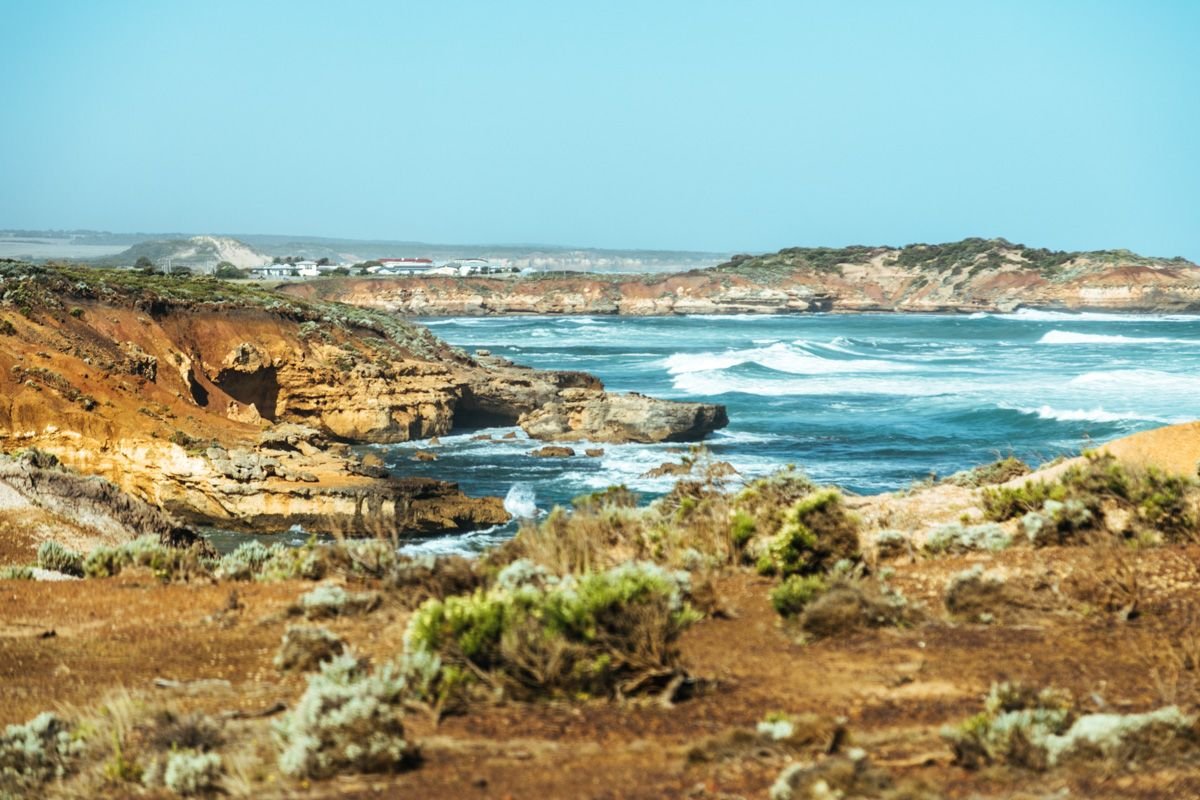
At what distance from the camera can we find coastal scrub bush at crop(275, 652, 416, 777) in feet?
19.3

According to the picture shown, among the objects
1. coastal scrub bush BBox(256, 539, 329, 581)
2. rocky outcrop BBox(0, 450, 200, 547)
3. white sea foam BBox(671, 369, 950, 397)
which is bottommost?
white sea foam BBox(671, 369, 950, 397)

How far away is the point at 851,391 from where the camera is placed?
51.2 metres

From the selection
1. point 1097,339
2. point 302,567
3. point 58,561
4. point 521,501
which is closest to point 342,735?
point 302,567

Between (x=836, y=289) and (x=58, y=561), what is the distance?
374ft

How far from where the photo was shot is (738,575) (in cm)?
1028

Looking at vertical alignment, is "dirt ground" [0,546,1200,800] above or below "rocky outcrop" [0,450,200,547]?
above

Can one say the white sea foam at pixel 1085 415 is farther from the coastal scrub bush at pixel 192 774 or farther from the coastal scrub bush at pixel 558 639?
the coastal scrub bush at pixel 192 774

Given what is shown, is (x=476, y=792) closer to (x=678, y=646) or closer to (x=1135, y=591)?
(x=678, y=646)

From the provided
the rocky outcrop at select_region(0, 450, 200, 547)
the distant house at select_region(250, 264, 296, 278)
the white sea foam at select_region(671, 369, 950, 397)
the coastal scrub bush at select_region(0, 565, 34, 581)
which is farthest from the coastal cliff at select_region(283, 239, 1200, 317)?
the coastal scrub bush at select_region(0, 565, 34, 581)

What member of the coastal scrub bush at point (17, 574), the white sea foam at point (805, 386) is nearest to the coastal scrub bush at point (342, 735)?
the coastal scrub bush at point (17, 574)

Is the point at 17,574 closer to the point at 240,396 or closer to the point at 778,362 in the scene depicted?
the point at 240,396

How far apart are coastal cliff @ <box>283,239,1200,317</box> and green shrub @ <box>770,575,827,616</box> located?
100m

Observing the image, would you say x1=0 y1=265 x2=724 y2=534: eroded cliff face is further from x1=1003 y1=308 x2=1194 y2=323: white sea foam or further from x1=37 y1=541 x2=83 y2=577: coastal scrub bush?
x1=1003 y1=308 x2=1194 y2=323: white sea foam

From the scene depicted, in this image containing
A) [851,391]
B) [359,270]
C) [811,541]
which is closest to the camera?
[811,541]
